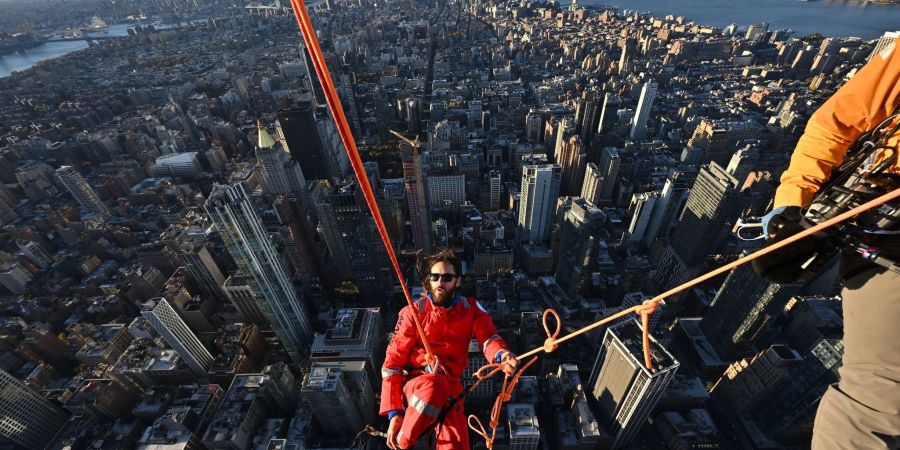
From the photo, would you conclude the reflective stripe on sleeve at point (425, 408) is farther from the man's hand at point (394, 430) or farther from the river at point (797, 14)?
the river at point (797, 14)

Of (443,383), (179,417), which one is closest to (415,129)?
(179,417)

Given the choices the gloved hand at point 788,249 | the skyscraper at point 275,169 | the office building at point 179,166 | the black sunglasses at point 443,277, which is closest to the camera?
the gloved hand at point 788,249

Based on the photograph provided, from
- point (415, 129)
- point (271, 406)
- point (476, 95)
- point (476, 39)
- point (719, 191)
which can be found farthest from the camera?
point (476, 39)

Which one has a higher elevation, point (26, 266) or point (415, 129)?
point (415, 129)

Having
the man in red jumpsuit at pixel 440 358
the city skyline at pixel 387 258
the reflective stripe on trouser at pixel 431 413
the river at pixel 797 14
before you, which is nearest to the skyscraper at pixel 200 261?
the city skyline at pixel 387 258

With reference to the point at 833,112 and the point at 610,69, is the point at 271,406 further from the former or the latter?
the point at 610,69

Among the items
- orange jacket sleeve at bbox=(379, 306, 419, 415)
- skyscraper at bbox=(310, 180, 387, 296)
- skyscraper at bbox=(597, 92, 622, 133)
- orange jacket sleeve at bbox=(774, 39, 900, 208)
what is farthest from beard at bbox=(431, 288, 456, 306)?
skyscraper at bbox=(597, 92, 622, 133)
